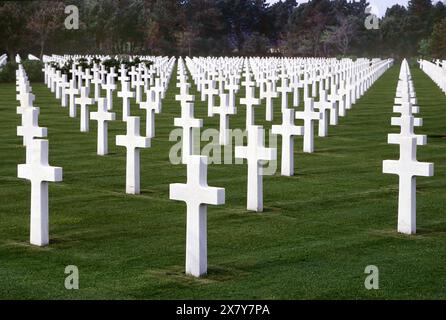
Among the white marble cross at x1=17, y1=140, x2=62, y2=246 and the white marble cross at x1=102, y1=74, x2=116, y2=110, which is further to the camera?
the white marble cross at x1=102, y1=74, x2=116, y2=110

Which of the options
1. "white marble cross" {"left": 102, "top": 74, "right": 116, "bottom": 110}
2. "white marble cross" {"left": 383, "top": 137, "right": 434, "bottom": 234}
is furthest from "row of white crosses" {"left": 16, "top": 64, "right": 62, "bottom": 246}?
"white marble cross" {"left": 102, "top": 74, "right": 116, "bottom": 110}

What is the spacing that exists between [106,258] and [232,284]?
1429mm

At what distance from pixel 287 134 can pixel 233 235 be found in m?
4.18

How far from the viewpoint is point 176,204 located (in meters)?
11.6

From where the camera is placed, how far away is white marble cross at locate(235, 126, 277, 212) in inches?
420

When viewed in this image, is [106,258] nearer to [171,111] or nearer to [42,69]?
[171,111]

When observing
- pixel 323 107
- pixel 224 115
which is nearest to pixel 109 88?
pixel 323 107

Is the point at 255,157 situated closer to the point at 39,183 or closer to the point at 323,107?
the point at 39,183

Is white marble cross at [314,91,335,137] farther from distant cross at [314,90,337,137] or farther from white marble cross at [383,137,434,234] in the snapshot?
white marble cross at [383,137,434,234]

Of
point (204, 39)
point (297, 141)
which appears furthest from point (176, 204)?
point (204, 39)

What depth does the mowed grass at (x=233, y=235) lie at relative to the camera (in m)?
7.91

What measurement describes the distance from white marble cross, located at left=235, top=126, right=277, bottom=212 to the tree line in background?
66082mm

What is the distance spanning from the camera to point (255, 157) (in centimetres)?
1082
